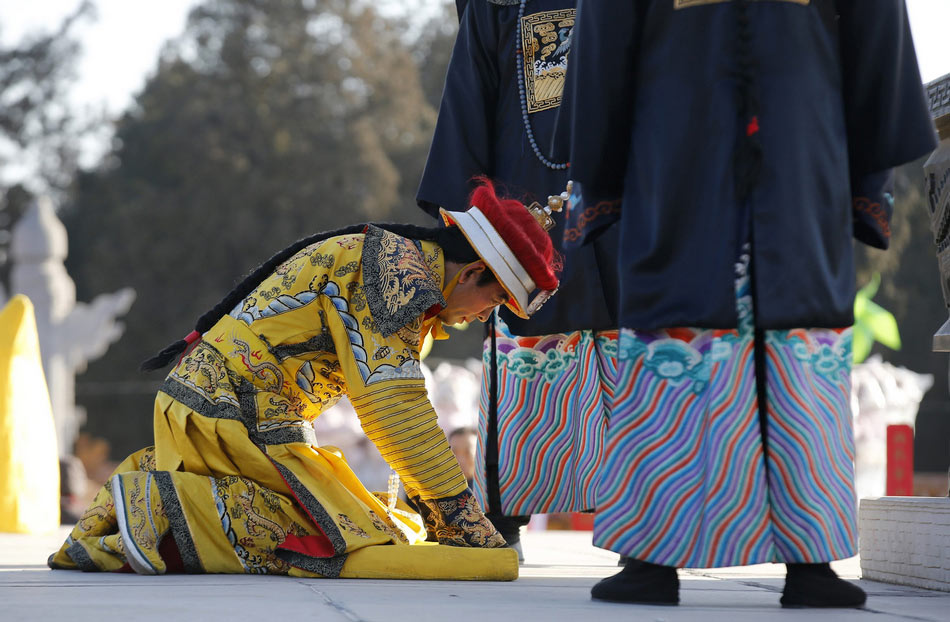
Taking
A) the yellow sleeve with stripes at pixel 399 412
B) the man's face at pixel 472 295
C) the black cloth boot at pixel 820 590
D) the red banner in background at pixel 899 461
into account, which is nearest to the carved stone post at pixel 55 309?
the red banner in background at pixel 899 461

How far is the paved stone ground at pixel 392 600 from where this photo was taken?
212 centimetres

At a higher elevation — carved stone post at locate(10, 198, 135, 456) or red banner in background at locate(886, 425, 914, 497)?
carved stone post at locate(10, 198, 135, 456)

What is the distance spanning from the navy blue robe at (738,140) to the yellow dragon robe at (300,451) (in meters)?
0.71

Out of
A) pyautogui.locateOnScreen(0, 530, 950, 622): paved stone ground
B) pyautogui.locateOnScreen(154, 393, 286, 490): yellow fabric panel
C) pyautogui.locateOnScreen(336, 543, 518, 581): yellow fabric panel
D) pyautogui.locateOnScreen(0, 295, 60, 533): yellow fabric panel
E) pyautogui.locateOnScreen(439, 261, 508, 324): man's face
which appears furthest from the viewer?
pyautogui.locateOnScreen(0, 295, 60, 533): yellow fabric panel

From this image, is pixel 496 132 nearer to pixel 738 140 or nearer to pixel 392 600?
pixel 738 140

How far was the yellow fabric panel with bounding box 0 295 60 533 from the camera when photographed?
541 centimetres

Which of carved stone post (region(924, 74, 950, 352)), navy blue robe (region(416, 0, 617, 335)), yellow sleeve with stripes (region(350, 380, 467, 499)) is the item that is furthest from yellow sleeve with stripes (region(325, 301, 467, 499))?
carved stone post (region(924, 74, 950, 352))

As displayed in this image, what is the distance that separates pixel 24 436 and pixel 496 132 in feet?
9.62

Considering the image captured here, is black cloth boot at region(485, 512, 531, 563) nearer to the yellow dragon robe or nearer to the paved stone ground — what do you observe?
the paved stone ground

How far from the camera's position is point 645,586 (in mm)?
2400

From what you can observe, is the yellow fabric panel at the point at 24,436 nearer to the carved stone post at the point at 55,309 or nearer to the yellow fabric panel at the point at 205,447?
the yellow fabric panel at the point at 205,447

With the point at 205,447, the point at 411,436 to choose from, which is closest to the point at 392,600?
the point at 411,436

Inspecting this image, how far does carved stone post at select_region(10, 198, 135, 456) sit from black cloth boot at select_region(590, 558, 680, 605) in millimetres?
9381

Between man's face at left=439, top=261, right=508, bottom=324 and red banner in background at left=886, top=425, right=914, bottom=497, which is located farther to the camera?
red banner in background at left=886, top=425, right=914, bottom=497
